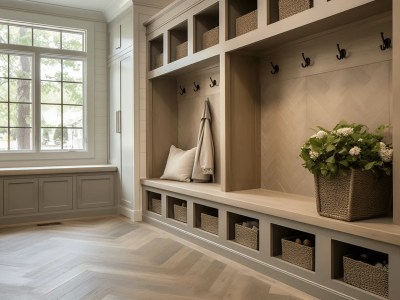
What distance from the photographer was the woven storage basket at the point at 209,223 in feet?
12.2

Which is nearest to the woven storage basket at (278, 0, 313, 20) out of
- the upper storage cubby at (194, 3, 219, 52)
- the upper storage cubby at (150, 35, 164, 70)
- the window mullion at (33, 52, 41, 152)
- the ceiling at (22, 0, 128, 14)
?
the upper storage cubby at (194, 3, 219, 52)

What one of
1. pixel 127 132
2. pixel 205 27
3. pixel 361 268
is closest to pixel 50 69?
pixel 127 132

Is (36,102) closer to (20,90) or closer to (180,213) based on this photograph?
(20,90)

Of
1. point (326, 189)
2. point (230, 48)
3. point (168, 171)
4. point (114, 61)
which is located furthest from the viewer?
point (114, 61)

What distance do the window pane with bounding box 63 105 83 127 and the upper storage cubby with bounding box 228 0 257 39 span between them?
9.64 ft

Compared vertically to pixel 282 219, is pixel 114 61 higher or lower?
higher

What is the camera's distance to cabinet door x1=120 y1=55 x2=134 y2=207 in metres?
5.02

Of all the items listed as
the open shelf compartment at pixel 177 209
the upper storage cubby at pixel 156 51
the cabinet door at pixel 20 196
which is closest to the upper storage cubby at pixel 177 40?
the upper storage cubby at pixel 156 51

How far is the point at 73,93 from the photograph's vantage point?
571 centimetres

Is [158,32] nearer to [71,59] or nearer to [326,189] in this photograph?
[71,59]

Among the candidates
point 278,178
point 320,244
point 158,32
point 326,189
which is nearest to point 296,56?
point 278,178

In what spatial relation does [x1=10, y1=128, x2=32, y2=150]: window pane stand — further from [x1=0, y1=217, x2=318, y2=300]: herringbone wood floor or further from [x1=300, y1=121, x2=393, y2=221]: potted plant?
[x1=300, y1=121, x2=393, y2=221]: potted plant

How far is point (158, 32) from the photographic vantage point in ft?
15.6

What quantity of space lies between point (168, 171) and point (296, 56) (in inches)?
79.9
